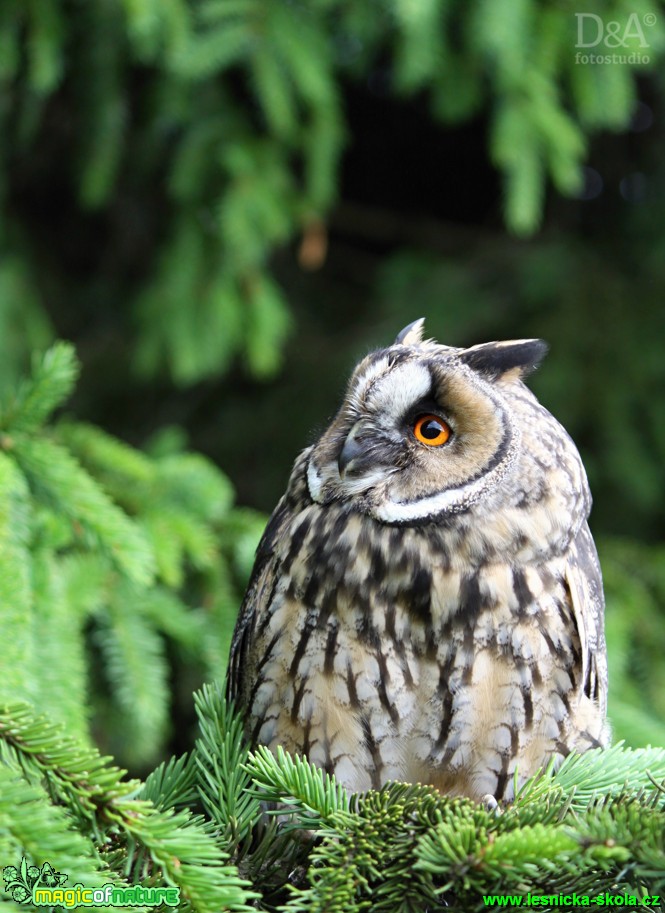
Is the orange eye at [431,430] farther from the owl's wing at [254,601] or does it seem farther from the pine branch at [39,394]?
the pine branch at [39,394]

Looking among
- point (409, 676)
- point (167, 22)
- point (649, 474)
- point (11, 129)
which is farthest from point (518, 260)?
point (409, 676)

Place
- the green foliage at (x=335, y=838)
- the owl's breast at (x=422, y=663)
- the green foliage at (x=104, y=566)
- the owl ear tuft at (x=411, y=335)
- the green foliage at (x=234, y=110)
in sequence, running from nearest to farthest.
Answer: the green foliage at (x=335, y=838) → the owl's breast at (x=422, y=663) → the green foliage at (x=104, y=566) → the owl ear tuft at (x=411, y=335) → the green foliage at (x=234, y=110)

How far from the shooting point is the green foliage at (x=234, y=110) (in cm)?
274

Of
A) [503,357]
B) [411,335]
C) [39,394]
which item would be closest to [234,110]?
[411,335]

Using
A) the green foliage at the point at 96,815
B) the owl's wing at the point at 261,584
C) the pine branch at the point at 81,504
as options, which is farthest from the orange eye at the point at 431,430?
the green foliage at the point at 96,815

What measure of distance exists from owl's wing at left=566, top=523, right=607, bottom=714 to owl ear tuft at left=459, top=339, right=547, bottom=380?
341 mm

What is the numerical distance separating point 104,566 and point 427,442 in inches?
35.3

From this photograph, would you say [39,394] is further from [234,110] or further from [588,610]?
[234,110]

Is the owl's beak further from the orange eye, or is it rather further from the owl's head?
the orange eye

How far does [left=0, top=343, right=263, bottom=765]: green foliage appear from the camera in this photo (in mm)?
1696

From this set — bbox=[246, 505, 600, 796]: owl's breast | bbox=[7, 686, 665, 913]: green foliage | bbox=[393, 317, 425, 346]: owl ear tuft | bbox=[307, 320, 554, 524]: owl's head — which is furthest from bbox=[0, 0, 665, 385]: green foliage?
bbox=[7, 686, 665, 913]: green foliage

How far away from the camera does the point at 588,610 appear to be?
5.43ft

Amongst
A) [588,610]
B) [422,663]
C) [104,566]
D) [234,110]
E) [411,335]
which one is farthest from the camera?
[234,110]

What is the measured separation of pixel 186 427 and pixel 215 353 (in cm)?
119
